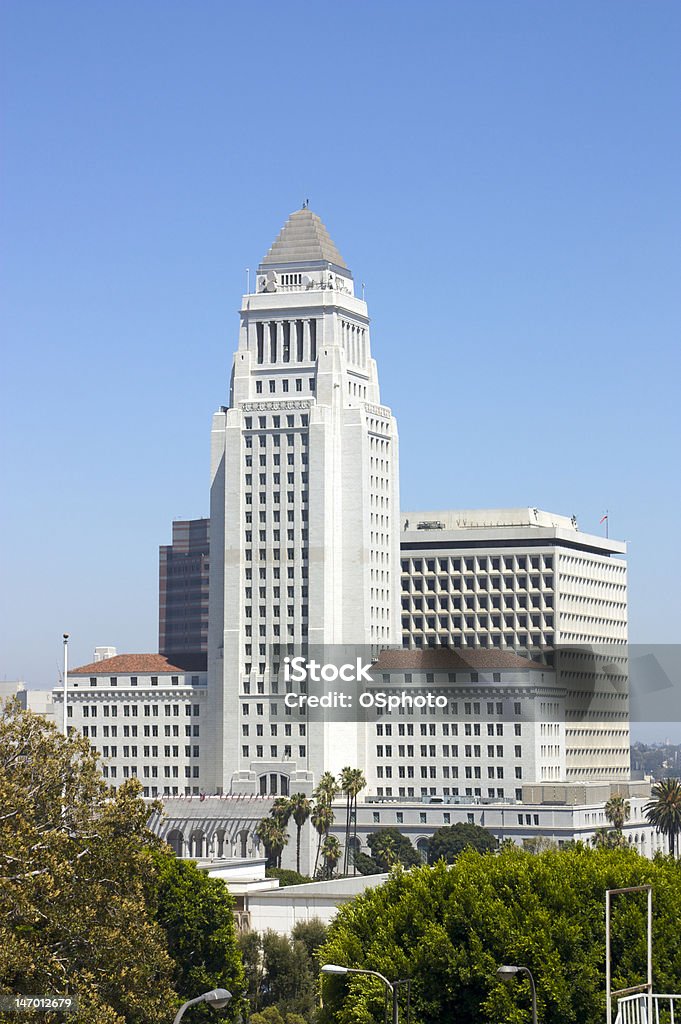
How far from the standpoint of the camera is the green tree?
7456cm

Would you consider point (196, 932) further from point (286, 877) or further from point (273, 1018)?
point (286, 877)

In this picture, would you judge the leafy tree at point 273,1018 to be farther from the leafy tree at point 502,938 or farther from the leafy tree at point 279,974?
the leafy tree at point 502,938

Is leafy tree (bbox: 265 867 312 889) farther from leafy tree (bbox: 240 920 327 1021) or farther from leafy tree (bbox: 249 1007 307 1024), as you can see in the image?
leafy tree (bbox: 249 1007 307 1024)

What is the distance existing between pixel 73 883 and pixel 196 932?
38740 mm

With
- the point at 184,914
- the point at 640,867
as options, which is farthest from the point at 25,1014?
the point at 184,914

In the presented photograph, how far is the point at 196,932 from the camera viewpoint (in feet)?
379

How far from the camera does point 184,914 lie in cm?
11562

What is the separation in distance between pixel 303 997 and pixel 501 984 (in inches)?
1798

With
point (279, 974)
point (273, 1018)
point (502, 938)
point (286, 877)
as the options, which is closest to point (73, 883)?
point (502, 938)

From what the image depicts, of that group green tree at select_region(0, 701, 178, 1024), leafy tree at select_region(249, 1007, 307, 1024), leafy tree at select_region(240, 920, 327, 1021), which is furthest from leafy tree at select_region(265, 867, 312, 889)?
green tree at select_region(0, 701, 178, 1024)

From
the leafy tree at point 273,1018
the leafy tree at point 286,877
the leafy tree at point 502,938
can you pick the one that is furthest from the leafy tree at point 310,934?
the leafy tree at point 286,877

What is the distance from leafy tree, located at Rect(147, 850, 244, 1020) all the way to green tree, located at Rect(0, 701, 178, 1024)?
103 feet

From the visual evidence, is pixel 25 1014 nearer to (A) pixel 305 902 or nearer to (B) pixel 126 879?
(B) pixel 126 879

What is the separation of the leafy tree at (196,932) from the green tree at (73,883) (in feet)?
A: 103
